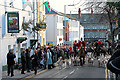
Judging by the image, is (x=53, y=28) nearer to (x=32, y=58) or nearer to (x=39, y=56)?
(x=39, y=56)

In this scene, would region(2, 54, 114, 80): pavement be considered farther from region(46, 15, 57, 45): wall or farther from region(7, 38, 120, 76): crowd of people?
region(46, 15, 57, 45): wall

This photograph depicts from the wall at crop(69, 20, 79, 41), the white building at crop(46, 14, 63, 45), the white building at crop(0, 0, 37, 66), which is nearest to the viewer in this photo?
the white building at crop(0, 0, 37, 66)

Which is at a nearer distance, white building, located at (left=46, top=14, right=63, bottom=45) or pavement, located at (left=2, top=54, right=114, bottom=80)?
pavement, located at (left=2, top=54, right=114, bottom=80)

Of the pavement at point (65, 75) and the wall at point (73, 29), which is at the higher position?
the wall at point (73, 29)

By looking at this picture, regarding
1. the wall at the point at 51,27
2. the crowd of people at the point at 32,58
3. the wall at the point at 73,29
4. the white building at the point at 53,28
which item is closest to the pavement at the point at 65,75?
the crowd of people at the point at 32,58

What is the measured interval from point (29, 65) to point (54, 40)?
3965 centimetres

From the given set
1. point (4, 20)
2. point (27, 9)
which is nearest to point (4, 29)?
point (4, 20)

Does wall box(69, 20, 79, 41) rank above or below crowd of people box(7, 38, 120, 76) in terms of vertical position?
above

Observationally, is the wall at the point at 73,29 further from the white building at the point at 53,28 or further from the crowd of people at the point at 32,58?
the crowd of people at the point at 32,58

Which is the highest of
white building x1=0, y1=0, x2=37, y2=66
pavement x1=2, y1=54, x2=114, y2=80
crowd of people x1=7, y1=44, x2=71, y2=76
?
→ white building x1=0, y1=0, x2=37, y2=66

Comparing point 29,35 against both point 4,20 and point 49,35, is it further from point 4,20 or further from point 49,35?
point 49,35

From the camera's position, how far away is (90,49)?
28.1 m

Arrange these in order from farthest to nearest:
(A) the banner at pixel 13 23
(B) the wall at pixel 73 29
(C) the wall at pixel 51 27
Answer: (B) the wall at pixel 73 29 < (C) the wall at pixel 51 27 < (A) the banner at pixel 13 23

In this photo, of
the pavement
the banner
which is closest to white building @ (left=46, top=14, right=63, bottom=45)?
the banner
